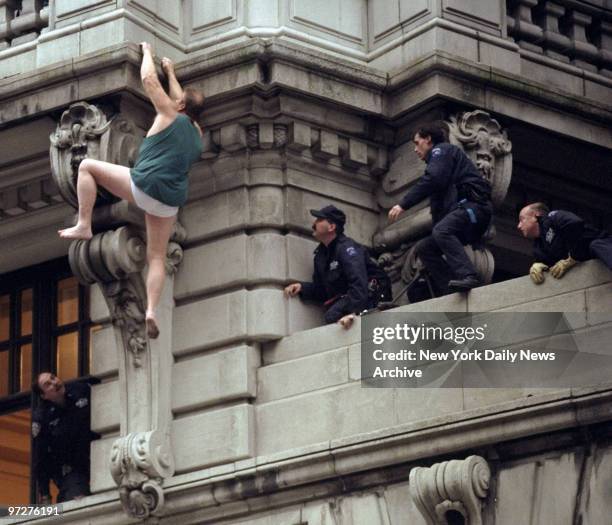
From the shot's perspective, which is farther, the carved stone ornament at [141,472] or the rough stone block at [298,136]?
the rough stone block at [298,136]

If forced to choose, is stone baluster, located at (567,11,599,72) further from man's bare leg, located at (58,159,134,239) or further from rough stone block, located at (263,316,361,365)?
man's bare leg, located at (58,159,134,239)

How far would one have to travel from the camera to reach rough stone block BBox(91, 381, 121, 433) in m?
25.0

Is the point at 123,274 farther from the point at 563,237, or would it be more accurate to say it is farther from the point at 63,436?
the point at 563,237

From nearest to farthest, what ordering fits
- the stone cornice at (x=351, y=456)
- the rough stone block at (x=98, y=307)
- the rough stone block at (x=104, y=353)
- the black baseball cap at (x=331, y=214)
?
1. the stone cornice at (x=351, y=456)
2. the black baseball cap at (x=331, y=214)
3. the rough stone block at (x=104, y=353)
4. the rough stone block at (x=98, y=307)

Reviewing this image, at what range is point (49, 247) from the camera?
1050 inches

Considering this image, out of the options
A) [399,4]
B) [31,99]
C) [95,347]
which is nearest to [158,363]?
[95,347]

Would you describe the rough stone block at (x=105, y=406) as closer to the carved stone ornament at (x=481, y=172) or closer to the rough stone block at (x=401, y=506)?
the carved stone ornament at (x=481, y=172)

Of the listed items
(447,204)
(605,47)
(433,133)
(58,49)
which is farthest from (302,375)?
(605,47)

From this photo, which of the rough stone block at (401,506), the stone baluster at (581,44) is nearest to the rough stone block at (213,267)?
the rough stone block at (401,506)

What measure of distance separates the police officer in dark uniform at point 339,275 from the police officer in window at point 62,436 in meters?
2.50

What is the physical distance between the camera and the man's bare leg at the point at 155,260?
2405 cm

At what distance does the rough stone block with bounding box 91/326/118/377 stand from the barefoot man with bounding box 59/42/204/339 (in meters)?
1.21

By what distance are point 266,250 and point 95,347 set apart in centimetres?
207

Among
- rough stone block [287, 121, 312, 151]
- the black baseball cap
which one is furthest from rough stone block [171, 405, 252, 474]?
rough stone block [287, 121, 312, 151]
